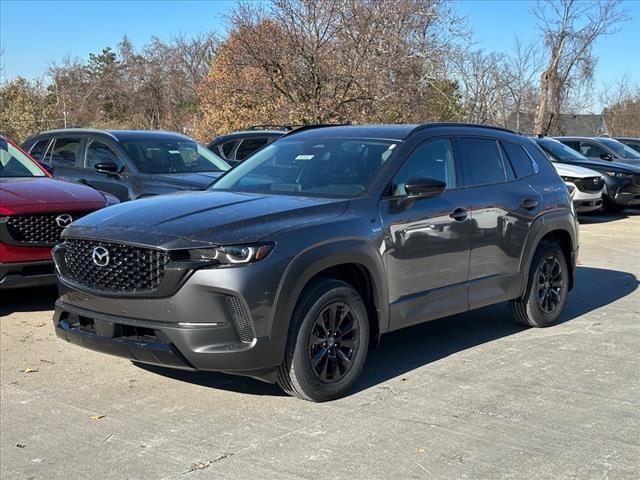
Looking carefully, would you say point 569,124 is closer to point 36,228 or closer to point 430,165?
point 430,165

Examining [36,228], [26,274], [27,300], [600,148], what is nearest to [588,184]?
[600,148]

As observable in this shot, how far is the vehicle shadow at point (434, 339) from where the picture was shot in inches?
212

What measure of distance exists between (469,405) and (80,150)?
24.7 ft

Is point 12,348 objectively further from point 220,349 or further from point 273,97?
point 273,97

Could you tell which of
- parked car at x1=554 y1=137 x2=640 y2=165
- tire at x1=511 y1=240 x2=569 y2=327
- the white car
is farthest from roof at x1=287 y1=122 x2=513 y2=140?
parked car at x1=554 y1=137 x2=640 y2=165

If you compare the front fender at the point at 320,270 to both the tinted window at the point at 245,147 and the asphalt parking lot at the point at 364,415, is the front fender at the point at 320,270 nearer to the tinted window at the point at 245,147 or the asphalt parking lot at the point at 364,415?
the asphalt parking lot at the point at 364,415

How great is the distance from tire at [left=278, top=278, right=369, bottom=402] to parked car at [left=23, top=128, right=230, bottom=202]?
4822mm

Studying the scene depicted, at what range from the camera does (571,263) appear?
288 inches

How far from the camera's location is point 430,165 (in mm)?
5852

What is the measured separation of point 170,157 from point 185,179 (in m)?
0.84

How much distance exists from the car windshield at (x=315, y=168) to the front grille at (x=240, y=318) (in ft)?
4.14

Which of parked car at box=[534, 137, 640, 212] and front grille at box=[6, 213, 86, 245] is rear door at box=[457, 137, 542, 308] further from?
parked car at box=[534, 137, 640, 212]

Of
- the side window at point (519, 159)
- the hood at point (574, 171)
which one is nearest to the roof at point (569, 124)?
the hood at point (574, 171)

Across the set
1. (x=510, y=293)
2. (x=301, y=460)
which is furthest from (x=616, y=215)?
(x=301, y=460)
